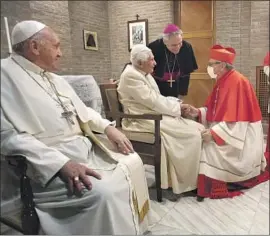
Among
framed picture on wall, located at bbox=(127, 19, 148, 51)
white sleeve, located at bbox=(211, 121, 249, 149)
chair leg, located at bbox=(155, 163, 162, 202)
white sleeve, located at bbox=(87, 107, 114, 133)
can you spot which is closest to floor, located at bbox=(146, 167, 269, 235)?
chair leg, located at bbox=(155, 163, 162, 202)

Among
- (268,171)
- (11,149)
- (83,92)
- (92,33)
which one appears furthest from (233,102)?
(11,149)

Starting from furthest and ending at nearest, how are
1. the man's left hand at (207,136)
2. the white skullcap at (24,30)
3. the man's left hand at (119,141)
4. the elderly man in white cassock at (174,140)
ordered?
the man's left hand at (207,136), the elderly man in white cassock at (174,140), the man's left hand at (119,141), the white skullcap at (24,30)

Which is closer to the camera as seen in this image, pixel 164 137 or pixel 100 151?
pixel 100 151

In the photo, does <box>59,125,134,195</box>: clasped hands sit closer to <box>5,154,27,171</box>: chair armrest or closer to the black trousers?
<box>5,154,27,171</box>: chair armrest

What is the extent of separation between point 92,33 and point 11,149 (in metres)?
0.25

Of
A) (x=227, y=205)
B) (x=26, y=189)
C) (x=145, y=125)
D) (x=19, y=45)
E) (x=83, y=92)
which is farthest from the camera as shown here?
(x=145, y=125)

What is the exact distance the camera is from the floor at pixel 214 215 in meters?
0.66

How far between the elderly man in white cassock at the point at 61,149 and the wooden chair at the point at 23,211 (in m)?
0.02

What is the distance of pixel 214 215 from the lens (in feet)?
2.64

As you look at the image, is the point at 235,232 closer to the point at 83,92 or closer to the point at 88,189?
the point at 88,189

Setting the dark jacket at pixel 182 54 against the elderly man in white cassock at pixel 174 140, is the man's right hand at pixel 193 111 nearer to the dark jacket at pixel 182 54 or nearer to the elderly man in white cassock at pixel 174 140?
the elderly man in white cassock at pixel 174 140

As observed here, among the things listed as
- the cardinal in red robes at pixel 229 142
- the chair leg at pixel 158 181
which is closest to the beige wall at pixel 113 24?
the cardinal in red robes at pixel 229 142

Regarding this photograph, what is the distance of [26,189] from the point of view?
0.52m

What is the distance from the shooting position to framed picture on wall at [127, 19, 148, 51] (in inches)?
20.1
